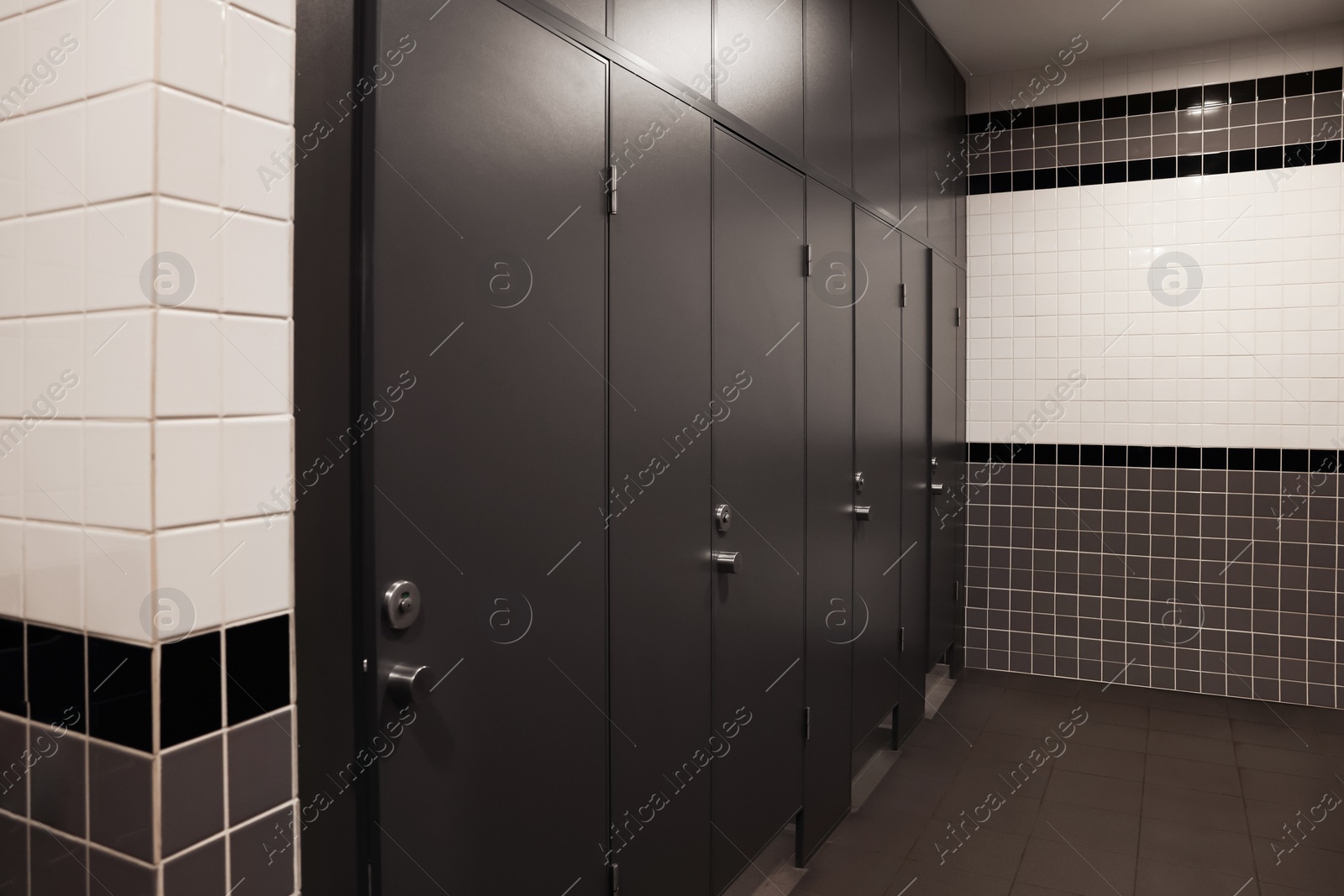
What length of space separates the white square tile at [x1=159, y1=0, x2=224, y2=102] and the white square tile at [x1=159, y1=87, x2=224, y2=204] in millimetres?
16

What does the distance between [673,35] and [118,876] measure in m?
1.62

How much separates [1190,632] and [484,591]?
373 centimetres

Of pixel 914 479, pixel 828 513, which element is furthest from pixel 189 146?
pixel 914 479

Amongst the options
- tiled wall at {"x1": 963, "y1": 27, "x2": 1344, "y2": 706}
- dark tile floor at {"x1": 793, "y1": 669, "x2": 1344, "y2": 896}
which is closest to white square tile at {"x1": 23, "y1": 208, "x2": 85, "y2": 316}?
dark tile floor at {"x1": 793, "y1": 669, "x2": 1344, "y2": 896}

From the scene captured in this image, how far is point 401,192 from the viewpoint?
1.08 m

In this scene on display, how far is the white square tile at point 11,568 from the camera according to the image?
3.24ft

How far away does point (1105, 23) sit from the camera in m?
3.52

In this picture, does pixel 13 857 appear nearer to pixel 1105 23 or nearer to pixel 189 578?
pixel 189 578

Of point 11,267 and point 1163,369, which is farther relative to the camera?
point 1163,369

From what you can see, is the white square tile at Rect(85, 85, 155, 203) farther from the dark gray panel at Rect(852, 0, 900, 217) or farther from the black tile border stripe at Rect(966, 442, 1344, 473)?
the black tile border stripe at Rect(966, 442, 1344, 473)

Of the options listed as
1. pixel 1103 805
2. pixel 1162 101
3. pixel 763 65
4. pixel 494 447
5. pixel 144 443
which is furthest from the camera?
pixel 1162 101

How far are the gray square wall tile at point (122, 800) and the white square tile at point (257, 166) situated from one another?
0.59 metres

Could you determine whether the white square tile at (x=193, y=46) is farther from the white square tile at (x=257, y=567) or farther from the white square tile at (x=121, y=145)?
the white square tile at (x=257, y=567)

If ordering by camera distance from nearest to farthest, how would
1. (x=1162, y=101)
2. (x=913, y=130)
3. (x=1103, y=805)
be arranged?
(x=1103, y=805)
(x=913, y=130)
(x=1162, y=101)
